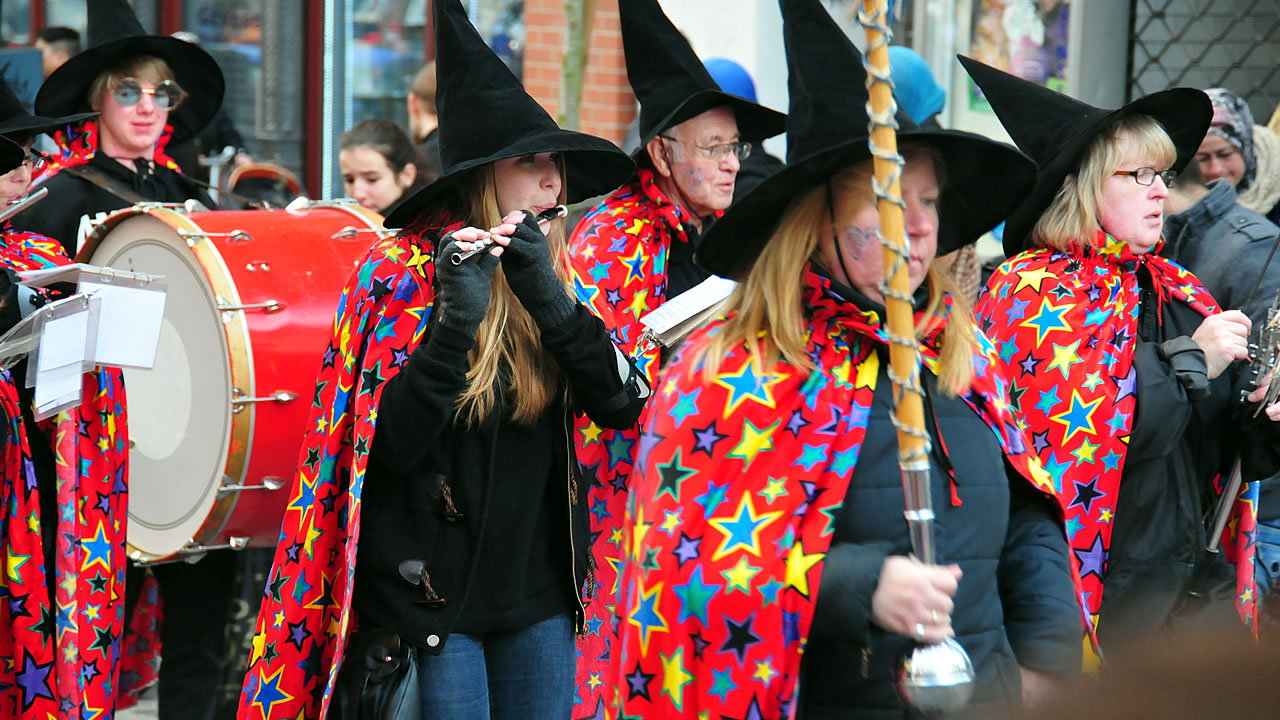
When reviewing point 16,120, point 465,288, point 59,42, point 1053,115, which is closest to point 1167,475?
point 1053,115

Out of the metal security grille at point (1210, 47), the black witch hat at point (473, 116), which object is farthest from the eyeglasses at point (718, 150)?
the metal security grille at point (1210, 47)

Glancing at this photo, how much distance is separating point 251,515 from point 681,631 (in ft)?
8.21

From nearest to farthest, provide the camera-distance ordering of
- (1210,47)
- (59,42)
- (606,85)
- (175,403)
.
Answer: (175,403), (1210,47), (606,85), (59,42)

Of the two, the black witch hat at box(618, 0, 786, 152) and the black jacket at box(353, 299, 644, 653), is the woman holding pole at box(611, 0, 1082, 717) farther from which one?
the black witch hat at box(618, 0, 786, 152)

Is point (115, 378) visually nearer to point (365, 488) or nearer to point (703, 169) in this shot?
point (365, 488)

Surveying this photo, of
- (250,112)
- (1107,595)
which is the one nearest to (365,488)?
(1107,595)

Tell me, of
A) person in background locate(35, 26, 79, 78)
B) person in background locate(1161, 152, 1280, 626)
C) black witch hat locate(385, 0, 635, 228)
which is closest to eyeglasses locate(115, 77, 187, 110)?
black witch hat locate(385, 0, 635, 228)

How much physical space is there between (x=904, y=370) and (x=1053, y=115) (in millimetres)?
1825

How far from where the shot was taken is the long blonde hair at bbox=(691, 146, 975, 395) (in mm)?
2465

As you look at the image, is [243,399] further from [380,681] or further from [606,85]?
[606,85]

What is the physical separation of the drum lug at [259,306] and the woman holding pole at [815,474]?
7.56ft

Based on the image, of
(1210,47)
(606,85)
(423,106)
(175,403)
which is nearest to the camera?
(175,403)

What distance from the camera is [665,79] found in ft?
15.0

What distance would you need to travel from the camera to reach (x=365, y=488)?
3.28 meters
